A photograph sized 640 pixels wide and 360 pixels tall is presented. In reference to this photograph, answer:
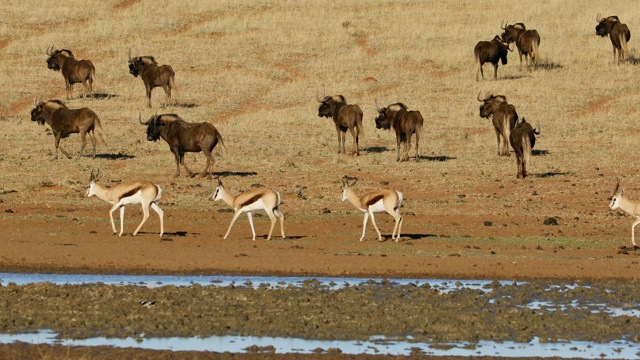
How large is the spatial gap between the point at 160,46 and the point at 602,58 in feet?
54.9

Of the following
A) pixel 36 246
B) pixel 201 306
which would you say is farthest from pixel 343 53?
pixel 201 306

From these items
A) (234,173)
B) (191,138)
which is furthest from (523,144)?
(191,138)

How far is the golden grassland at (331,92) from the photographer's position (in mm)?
23469

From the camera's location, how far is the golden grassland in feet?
77.0

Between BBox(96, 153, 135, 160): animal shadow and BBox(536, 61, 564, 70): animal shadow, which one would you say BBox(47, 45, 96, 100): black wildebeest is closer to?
BBox(96, 153, 135, 160): animal shadow

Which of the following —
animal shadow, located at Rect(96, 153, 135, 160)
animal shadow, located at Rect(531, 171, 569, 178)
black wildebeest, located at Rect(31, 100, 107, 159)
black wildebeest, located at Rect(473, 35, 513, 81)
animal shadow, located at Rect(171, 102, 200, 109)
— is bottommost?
animal shadow, located at Rect(531, 171, 569, 178)

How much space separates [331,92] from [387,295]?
982 inches

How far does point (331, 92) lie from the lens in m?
38.2

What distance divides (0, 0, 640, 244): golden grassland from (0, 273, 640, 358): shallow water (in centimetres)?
523

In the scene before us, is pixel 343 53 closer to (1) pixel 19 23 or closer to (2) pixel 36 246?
(1) pixel 19 23

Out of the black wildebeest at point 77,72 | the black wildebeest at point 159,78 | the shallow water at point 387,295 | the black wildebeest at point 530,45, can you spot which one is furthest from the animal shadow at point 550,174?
the black wildebeest at point 77,72

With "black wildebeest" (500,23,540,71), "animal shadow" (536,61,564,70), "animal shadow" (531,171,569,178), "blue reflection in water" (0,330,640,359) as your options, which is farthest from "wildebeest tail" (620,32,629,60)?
"blue reflection in water" (0,330,640,359)

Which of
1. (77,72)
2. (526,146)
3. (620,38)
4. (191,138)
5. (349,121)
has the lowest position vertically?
(526,146)

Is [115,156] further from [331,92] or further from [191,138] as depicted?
[331,92]
